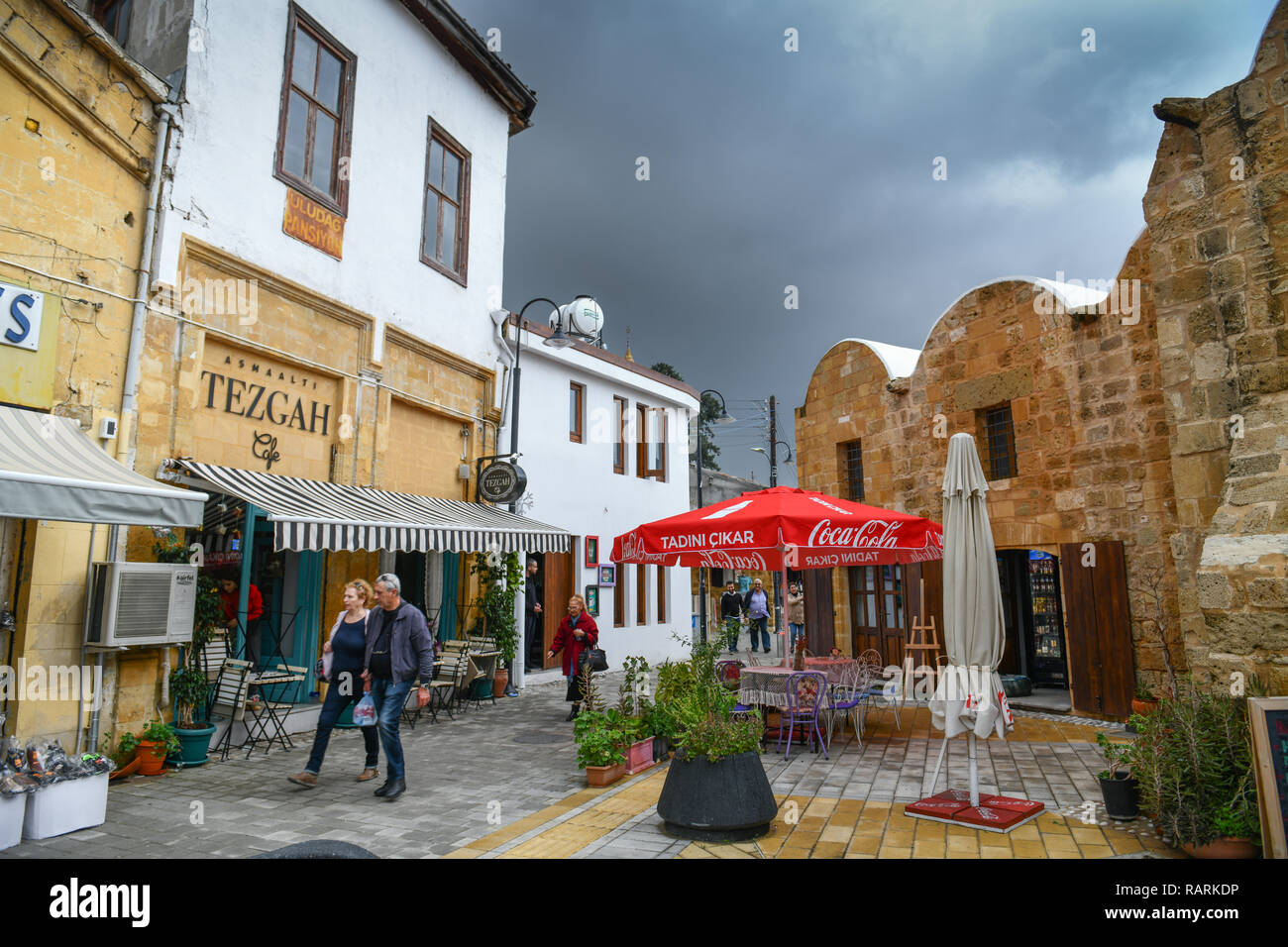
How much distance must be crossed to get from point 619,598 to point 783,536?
1032 cm

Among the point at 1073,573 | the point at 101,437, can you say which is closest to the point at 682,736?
the point at 101,437

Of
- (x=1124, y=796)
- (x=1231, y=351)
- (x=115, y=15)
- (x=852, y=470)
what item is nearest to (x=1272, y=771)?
(x=1124, y=796)

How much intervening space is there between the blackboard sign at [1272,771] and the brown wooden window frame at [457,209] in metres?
11.2

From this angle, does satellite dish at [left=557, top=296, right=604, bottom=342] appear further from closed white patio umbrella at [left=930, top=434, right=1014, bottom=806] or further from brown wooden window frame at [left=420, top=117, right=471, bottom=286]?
closed white patio umbrella at [left=930, top=434, right=1014, bottom=806]

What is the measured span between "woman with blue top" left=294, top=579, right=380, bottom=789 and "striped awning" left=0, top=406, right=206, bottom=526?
4.85 feet

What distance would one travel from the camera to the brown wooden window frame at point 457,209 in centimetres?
1212

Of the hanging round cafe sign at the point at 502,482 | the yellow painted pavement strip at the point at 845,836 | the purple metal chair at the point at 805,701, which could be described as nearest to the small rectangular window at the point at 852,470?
the hanging round cafe sign at the point at 502,482

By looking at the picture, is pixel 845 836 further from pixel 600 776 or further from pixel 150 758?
pixel 150 758

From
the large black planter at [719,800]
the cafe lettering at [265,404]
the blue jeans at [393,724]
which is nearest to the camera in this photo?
the large black planter at [719,800]

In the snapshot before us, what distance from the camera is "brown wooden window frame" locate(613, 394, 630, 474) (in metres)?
17.6

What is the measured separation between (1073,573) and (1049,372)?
278 centimetres

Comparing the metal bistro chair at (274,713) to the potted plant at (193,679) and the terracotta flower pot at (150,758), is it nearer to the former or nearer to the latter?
the potted plant at (193,679)

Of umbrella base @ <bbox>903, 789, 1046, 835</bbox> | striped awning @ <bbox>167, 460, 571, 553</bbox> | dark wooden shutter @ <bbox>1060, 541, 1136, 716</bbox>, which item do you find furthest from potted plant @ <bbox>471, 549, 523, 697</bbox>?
dark wooden shutter @ <bbox>1060, 541, 1136, 716</bbox>
